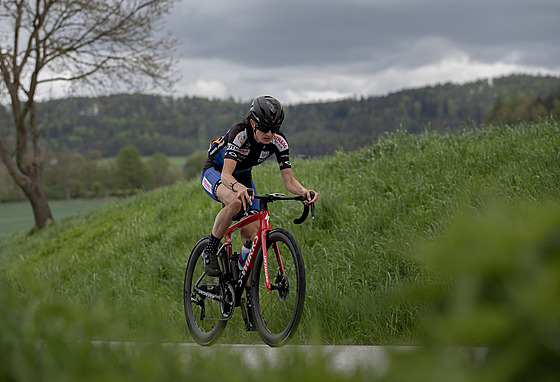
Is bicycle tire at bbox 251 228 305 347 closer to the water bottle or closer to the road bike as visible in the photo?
the road bike

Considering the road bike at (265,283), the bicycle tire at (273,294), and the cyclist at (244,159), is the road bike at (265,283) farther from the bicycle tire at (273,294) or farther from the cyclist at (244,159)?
the cyclist at (244,159)

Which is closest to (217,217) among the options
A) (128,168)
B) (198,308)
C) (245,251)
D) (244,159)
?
(245,251)

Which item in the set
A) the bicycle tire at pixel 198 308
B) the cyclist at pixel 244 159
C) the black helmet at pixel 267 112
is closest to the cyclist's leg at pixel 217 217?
the cyclist at pixel 244 159

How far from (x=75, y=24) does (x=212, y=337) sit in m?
17.8

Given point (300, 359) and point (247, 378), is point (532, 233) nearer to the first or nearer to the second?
point (300, 359)

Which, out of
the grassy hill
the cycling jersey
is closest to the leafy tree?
the grassy hill

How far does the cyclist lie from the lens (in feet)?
16.8

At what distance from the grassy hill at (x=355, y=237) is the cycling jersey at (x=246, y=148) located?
1.54 meters

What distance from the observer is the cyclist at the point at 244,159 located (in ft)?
16.8

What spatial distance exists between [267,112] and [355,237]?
2.71 m

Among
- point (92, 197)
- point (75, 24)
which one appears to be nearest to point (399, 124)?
point (75, 24)

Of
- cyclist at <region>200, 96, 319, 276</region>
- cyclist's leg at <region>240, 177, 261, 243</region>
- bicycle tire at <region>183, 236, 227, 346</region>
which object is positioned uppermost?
cyclist at <region>200, 96, 319, 276</region>

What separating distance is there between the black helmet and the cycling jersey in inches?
10.6

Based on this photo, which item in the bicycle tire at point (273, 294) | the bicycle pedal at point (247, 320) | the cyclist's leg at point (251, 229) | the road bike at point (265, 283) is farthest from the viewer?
the cyclist's leg at point (251, 229)
